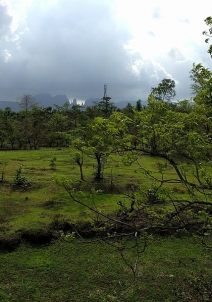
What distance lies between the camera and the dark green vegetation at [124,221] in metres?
6.02

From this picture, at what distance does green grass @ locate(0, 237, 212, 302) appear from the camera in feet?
31.3

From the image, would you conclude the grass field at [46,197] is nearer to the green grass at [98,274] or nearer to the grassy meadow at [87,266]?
the grassy meadow at [87,266]

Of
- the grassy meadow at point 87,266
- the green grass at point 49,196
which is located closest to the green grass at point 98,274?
the grassy meadow at point 87,266

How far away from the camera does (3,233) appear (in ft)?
42.5

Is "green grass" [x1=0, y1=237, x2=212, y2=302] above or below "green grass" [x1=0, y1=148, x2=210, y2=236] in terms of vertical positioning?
below

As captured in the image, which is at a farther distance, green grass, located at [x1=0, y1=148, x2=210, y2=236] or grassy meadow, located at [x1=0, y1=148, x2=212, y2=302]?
green grass, located at [x1=0, y1=148, x2=210, y2=236]

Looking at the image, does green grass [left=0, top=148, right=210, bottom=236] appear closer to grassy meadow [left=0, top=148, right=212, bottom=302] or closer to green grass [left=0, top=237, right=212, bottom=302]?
grassy meadow [left=0, top=148, right=212, bottom=302]

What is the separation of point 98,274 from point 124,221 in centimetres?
229

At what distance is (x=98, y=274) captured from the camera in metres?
10.6

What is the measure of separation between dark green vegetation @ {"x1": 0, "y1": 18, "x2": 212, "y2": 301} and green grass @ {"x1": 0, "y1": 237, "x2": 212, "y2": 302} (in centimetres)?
3

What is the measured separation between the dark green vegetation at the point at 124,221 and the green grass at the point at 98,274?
0.11ft

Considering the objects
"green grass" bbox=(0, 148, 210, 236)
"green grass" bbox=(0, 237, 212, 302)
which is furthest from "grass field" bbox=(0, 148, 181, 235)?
"green grass" bbox=(0, 237, 212, 302)

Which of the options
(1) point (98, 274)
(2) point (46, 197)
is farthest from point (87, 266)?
(2) point (46, 197)

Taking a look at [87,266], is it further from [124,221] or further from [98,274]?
[124,221]
